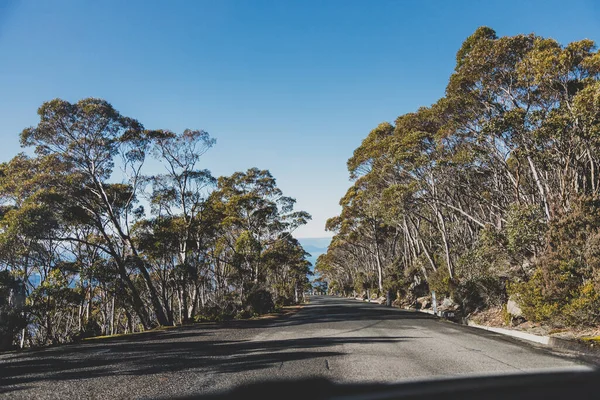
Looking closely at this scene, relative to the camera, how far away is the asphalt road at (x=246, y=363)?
491 cm

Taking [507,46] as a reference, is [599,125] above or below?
below

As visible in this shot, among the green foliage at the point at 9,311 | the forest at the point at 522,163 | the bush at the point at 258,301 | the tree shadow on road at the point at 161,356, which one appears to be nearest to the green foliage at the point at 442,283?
the forest at the point at 522,163

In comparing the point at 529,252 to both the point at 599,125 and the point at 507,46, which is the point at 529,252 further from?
the point at 507,46

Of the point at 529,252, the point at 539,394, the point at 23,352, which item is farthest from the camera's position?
the point at 529,252

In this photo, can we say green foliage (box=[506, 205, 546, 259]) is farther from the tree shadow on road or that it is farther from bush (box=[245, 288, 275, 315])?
bush (box=[245, 288, 275, 315])

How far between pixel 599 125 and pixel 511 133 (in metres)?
3.10

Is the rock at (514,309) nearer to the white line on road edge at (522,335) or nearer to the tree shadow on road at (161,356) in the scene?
the white line on road edge at (522,335)

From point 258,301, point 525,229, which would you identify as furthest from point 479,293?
point 258,301

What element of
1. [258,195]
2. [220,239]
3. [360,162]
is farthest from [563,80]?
[220,239]

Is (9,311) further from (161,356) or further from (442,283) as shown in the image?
(442,283)

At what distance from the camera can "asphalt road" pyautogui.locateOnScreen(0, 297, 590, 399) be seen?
4.91 meters

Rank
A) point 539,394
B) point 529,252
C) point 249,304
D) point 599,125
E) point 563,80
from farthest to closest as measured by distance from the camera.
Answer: point 249,304, point 529,252, point 563,80, point 599,125, point 539,394

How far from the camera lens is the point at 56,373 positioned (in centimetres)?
580

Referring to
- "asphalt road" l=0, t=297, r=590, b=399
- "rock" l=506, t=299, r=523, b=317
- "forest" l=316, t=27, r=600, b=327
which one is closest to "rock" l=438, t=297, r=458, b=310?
"forest" l=316, t=27, r=600, b=327
